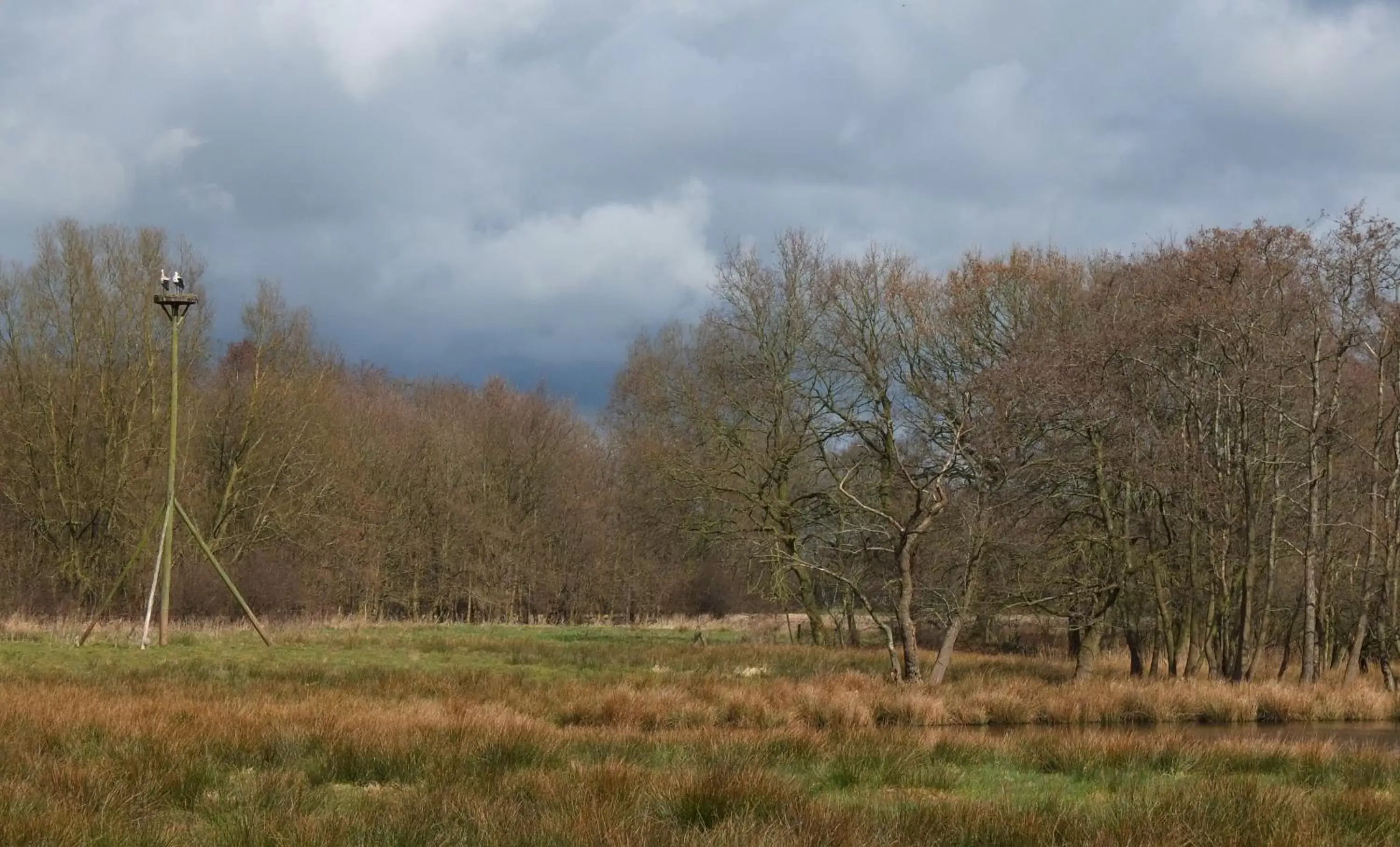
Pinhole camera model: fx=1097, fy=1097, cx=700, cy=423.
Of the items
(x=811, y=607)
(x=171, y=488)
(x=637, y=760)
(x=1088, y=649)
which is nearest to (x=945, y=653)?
(x=1088, y=649)

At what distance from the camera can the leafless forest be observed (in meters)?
19.2

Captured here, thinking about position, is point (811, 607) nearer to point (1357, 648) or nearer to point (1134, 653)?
point (1134, 653)

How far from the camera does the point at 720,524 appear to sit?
1145 inches

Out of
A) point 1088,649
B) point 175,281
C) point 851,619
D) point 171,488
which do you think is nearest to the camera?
point 175,281

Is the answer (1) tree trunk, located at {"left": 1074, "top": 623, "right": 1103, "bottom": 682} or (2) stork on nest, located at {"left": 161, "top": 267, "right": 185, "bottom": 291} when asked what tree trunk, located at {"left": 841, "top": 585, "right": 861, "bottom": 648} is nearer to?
(1) tree trunk, located at {"left": 1074, "top": 623, "right": 1103, "bottom": 682}

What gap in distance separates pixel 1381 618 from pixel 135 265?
111ft

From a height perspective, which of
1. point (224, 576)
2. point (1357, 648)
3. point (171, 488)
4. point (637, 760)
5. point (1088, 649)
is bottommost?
point (637, 760)

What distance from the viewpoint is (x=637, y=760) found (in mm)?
9047

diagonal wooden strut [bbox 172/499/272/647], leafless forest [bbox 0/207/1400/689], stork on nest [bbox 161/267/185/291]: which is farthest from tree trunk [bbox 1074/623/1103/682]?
stork on nest [bbox 161/267/185/291]

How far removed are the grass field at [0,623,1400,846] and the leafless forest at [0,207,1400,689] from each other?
9.89 feet

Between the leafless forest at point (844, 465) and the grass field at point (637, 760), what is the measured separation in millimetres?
3014

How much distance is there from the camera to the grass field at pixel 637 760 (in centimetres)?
590

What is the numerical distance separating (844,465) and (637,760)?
19.9 m

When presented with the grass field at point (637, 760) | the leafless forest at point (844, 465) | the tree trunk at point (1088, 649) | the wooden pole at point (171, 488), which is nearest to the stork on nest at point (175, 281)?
the wooden pole at point (171, 488)
